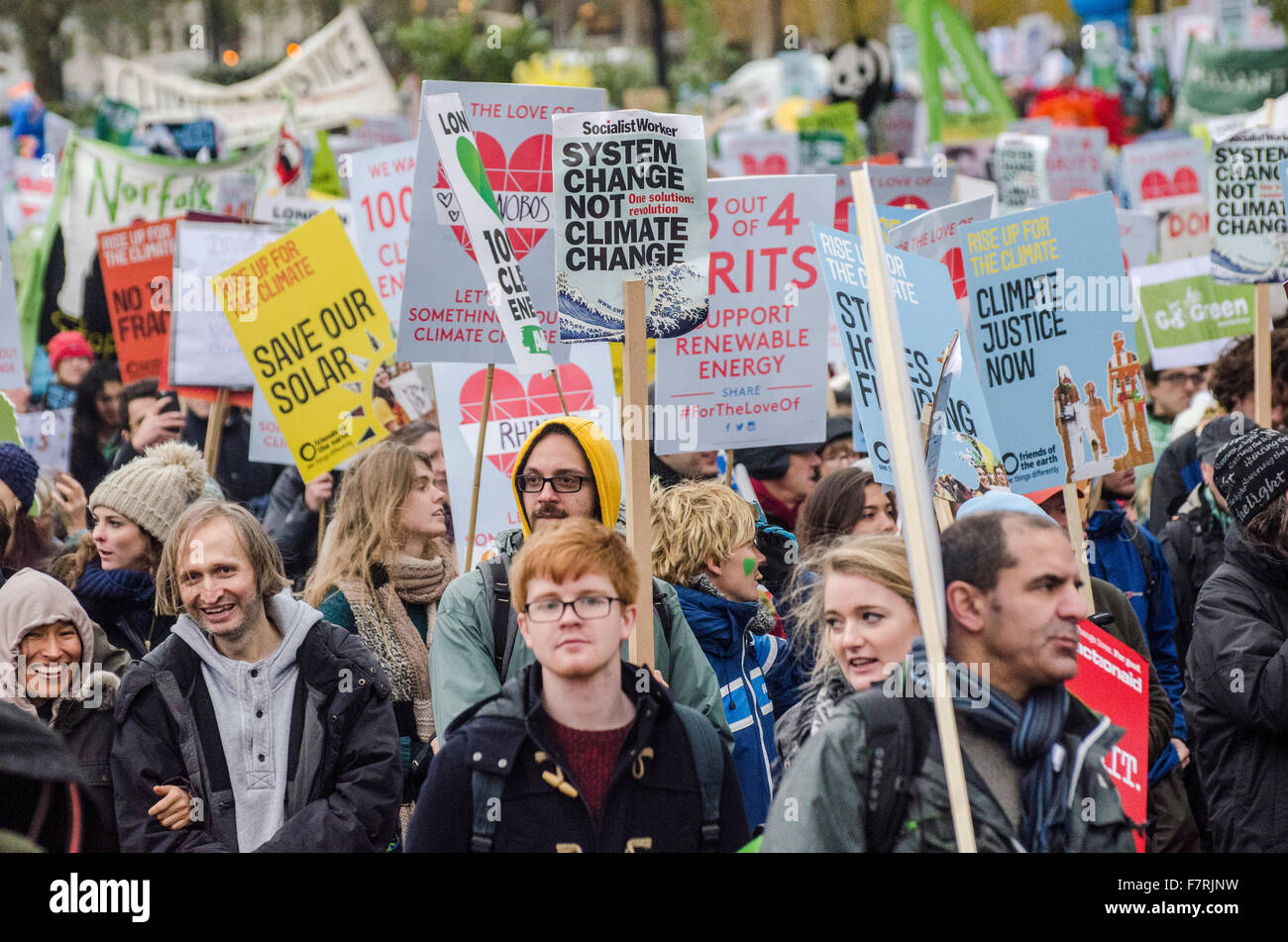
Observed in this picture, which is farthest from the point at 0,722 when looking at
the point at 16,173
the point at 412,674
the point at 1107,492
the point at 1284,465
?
the point at 16,173

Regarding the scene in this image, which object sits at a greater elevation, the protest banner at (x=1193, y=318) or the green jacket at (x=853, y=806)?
the protest banner at (x=1193, y=318)

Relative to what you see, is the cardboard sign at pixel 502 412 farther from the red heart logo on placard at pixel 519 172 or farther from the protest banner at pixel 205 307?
the protest banner at pixel 205 307

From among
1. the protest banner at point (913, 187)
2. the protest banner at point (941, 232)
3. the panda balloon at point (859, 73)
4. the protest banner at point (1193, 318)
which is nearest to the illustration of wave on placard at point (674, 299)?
the protest banner at point (941, 232)

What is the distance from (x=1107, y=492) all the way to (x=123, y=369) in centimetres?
445

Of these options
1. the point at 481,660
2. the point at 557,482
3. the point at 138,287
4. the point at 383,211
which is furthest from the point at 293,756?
the point at 138,287

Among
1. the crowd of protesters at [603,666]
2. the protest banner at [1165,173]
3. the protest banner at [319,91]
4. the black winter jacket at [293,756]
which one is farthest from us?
the protest banner at [319,91]

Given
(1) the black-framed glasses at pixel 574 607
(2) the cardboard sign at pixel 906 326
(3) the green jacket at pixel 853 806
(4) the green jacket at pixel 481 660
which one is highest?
(2) the cardboard sign at pixel 906 326

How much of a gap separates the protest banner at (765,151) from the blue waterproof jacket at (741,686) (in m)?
9.93

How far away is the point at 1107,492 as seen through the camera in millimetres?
5930

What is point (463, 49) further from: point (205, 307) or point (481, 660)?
point (481, 660)

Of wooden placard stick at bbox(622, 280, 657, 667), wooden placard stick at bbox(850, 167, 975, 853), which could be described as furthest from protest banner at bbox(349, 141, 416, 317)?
wooden placard stick at bbox(850, 167, 975, 853)

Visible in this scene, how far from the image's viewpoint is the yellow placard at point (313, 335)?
608 centimetres

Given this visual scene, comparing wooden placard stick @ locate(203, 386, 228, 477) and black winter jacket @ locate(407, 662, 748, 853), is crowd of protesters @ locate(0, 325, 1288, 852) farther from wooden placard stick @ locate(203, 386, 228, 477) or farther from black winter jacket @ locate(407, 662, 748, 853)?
wooden placard stick @ locate(203, 386, 228, 477)
